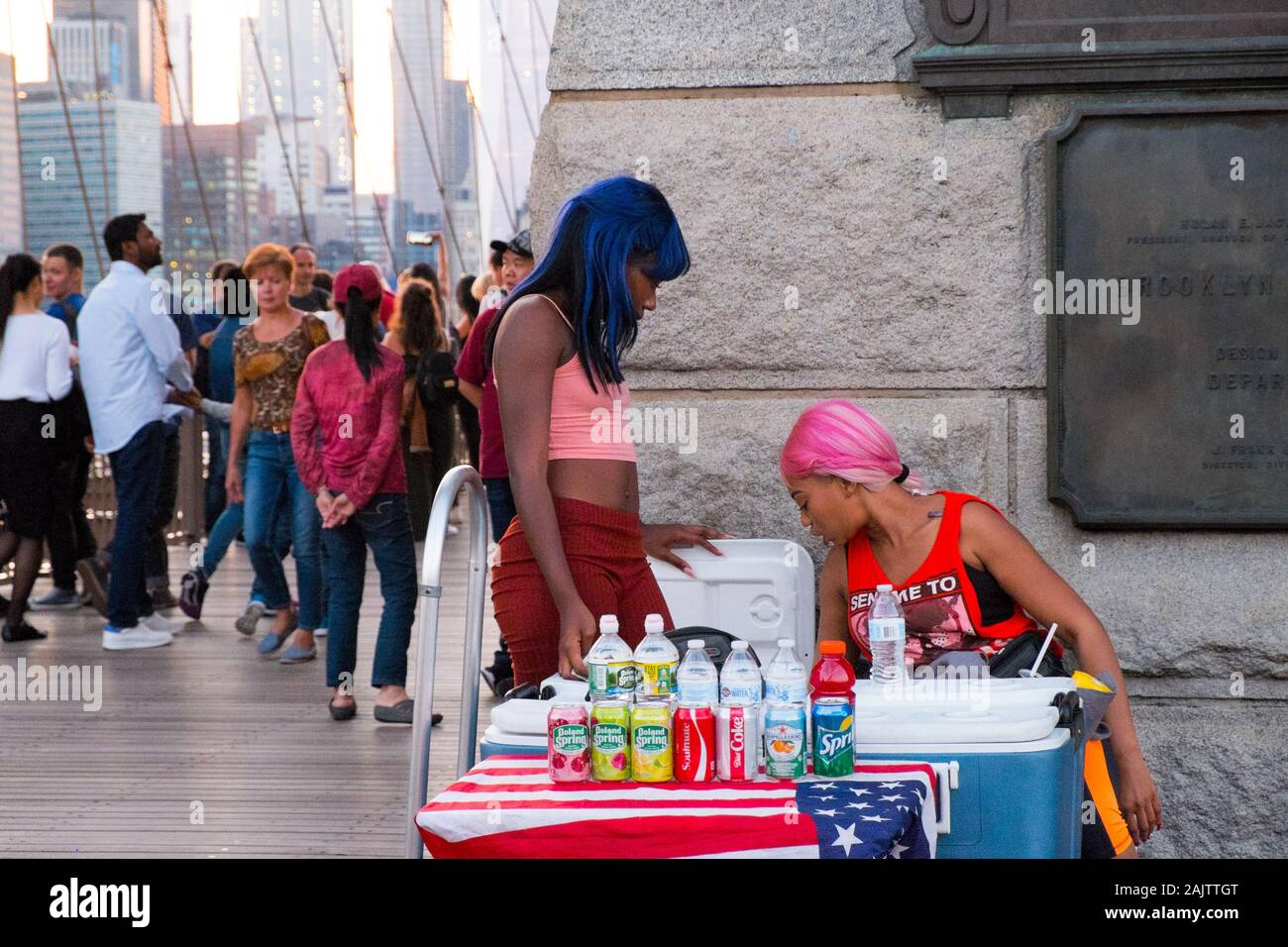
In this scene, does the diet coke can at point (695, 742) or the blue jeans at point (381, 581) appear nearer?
the diet coke can at point (695, 742)

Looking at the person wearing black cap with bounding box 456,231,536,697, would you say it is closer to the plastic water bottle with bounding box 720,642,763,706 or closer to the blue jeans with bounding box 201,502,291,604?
the blue jeans with bounding box 201,502,291,604

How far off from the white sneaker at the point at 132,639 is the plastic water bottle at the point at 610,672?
568cm

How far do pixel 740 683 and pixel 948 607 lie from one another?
0.81m

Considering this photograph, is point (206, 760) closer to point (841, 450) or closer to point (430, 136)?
point (841, 450)

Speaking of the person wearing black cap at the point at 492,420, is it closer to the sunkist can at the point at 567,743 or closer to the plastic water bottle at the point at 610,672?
the plastic water bottle at the point at 610,672

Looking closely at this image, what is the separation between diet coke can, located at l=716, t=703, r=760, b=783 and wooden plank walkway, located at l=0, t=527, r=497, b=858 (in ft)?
6.95

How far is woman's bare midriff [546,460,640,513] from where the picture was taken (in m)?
3.22

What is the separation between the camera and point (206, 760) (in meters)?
5.59

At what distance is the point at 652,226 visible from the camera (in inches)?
124

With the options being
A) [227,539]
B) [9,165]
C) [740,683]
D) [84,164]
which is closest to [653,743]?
[740,683]

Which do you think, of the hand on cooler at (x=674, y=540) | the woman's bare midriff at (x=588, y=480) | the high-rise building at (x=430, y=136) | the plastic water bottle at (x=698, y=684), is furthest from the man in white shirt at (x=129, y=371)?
the high-rise building at (x=430, y=136)

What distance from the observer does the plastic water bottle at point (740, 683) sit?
8.41 ft

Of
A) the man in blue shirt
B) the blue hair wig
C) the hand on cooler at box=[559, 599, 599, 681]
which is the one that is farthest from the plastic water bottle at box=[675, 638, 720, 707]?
the man in blue shirt
